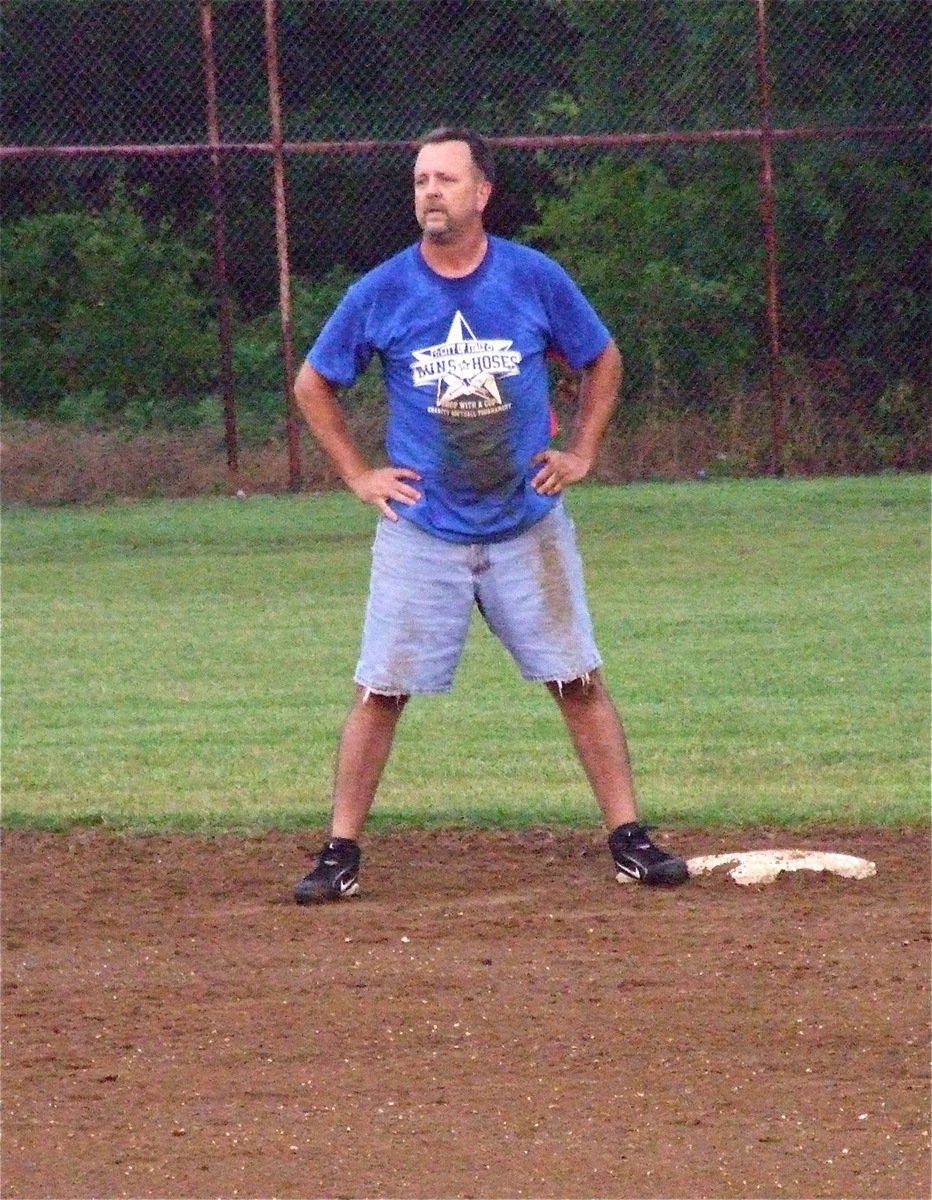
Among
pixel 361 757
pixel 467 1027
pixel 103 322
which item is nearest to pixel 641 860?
pixel 361 757

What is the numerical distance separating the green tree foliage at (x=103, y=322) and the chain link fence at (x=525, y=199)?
0.04 metres

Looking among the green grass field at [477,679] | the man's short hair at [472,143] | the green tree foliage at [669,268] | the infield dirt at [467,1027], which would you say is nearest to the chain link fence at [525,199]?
the green tree foliage at [669,268]

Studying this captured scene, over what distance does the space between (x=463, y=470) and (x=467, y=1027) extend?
1677 mm

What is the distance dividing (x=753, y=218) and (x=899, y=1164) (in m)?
16.5

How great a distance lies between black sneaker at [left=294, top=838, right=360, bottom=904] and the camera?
6.55 meters

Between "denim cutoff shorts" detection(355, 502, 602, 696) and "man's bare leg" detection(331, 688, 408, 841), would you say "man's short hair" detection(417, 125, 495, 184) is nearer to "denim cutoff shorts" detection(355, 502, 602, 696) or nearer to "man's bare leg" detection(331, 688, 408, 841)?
"denim cutoff shorts" detection(355, 502, 602, 696)

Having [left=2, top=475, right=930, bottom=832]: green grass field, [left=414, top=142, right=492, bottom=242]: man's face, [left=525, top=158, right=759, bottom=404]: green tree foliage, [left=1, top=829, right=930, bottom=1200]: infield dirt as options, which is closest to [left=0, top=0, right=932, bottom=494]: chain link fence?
[left=525, top=158, right=759, bottom=404]: green tree foliage

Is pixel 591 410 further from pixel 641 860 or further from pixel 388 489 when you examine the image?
pixel 641 860

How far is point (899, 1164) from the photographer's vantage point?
14.1 ft

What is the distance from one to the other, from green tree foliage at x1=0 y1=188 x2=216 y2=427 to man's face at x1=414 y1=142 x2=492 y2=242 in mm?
13733

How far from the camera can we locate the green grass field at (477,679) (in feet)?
26.3

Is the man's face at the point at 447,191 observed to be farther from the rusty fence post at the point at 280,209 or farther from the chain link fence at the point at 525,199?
the rusty fence post at the point at 280,209

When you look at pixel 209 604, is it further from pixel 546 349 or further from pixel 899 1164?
pixel 899 1164

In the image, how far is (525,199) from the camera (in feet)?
81.9
